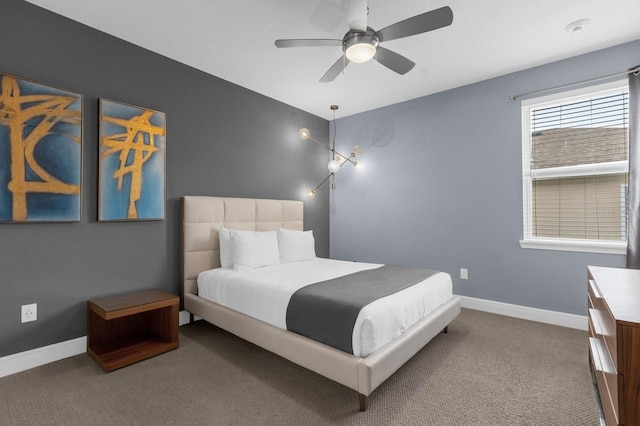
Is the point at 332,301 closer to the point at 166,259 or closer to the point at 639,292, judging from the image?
the point at 639,292

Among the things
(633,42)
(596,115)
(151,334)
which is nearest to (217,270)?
(151,334)

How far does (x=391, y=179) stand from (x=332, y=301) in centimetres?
288

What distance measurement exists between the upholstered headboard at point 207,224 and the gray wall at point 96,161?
15 centimetres

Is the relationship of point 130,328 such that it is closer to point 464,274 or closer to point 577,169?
point 464,274

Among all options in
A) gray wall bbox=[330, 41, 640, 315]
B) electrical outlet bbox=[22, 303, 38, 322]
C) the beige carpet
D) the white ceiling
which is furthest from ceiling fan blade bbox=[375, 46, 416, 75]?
electrical outlet bbox=[22, 303, 38, 322]

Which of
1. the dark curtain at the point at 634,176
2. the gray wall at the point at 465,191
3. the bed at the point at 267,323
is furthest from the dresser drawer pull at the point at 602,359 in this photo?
the gray wall at the point at 465,191

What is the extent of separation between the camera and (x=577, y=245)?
10.1ft

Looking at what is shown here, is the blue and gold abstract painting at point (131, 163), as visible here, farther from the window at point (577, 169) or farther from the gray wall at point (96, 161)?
the window at point (577, 169)

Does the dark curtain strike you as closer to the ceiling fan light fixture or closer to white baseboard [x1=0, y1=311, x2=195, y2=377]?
the ceiling fan light fixture

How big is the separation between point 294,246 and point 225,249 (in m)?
0.84

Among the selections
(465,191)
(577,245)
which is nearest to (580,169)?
(577,245)

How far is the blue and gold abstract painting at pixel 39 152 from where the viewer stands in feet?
7.09

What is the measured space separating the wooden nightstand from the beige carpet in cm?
8

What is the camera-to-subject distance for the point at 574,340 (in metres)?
2.80
